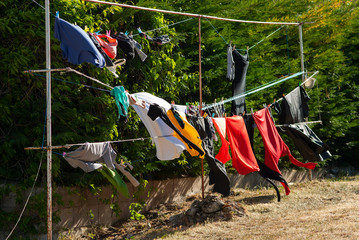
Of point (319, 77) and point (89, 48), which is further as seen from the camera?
point (319, 77)

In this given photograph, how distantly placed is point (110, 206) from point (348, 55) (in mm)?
8160

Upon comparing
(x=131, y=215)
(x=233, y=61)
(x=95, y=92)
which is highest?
(x=233, y=61)

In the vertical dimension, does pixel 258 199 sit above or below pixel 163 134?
below

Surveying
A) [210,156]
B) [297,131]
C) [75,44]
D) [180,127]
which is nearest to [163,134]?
[180,127]

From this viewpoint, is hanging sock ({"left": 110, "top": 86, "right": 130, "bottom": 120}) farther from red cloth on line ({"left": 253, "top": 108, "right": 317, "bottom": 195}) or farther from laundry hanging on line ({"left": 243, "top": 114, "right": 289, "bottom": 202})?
red cloth on line ({"left": 253, "top": 108, "right": 317, "bottom": 195})

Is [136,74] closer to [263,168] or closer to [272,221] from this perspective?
[263,168]

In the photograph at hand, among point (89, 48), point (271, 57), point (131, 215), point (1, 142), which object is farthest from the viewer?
point (271, 57)

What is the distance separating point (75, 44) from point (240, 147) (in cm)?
Result: 306

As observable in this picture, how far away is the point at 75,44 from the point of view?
5500mm

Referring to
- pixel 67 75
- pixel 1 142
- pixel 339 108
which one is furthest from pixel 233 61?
pixel 339 108

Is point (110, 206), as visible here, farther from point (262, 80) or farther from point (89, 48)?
point (262, 80)

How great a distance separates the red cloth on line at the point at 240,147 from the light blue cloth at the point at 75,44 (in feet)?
8.31

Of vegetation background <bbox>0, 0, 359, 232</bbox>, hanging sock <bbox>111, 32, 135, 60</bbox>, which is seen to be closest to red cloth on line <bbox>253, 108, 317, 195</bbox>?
vegetation background <bbox>0, 0, 359, 232</bbox>

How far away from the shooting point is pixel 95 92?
747 centimetres
